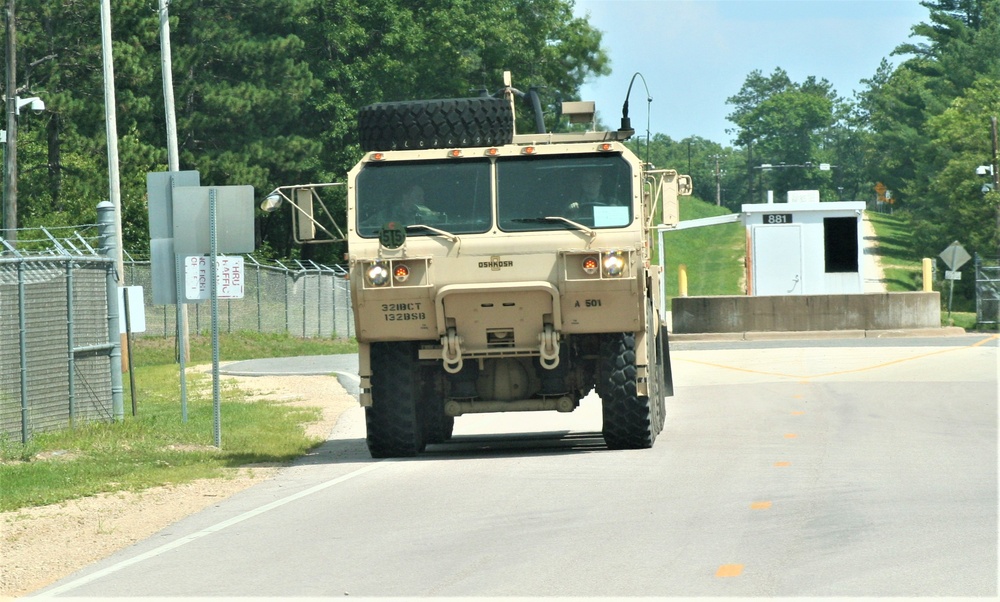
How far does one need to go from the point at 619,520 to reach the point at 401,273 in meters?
4.79

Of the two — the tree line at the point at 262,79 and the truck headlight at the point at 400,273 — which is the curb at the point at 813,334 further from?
the truck headlight at the point at 400,273

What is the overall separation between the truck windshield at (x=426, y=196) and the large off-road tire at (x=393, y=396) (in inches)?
48.4

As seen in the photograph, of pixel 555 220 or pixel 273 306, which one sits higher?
pixel 555 220

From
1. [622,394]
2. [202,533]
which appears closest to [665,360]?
[622,394]

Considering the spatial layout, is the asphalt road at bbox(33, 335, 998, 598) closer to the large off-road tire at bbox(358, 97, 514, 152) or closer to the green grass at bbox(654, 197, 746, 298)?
the large off-road tire at bbox(358, 97, 514, 152)

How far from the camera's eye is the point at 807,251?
40.8 metres

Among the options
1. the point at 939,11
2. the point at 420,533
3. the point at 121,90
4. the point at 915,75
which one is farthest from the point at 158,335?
the point at 915,75

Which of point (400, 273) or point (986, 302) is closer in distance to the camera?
point (400, 273)

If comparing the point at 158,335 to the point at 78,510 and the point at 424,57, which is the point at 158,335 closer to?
the point at 424,57

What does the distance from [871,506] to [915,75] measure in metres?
127

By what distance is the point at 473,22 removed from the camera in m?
61.8

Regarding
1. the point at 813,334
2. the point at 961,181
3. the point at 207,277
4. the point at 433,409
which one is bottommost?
the point at 433,409

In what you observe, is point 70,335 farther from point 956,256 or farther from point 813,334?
point 956,256

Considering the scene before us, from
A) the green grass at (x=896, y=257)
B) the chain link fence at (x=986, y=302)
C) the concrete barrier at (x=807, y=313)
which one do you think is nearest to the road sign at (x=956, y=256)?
the chain link fence at (x=986, y=302)
